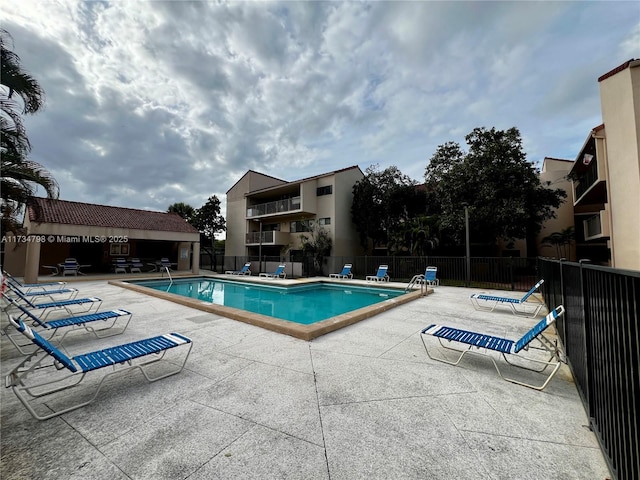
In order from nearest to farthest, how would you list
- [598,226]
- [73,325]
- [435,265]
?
[73,325] < [598,226] < [435,265]

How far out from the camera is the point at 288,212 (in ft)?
74.0

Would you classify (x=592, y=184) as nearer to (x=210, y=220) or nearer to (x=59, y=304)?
(x=59, y=304)

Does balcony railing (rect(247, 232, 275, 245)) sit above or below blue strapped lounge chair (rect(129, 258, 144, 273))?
above

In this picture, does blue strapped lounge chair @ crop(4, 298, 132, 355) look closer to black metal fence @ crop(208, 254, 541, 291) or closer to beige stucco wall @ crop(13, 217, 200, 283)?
beige stucco wall @ crop(13, 217, 200, 283)

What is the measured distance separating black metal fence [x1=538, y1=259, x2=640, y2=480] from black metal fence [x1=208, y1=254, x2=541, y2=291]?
430 inches

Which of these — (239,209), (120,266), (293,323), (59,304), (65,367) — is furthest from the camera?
(239,209)

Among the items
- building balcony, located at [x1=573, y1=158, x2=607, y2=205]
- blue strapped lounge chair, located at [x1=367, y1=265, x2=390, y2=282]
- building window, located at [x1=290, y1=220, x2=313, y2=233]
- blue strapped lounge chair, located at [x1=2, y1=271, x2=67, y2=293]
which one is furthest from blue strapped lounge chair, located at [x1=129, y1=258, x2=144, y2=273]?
building balcony, located at [x1=573, y1=158, x2=607, y2=205]

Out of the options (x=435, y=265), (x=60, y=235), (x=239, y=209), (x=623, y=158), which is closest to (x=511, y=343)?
(x=435, y=265)

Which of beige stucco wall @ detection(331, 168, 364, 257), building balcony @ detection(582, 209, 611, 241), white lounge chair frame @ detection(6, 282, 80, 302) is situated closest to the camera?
white lounge chair frame @ detection(6, 282, 80, 302)

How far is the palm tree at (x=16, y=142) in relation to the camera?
6.16 m

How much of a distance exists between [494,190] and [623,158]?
581 centimetres

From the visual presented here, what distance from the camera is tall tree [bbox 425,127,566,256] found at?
16.3m

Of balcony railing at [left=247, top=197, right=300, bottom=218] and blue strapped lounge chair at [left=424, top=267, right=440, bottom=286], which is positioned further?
balcony railing at [left=247, top=197, right=300, bottom=218]

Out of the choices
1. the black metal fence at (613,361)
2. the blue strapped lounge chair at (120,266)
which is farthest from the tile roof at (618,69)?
the blue strapped lounge chair at (120,266)
